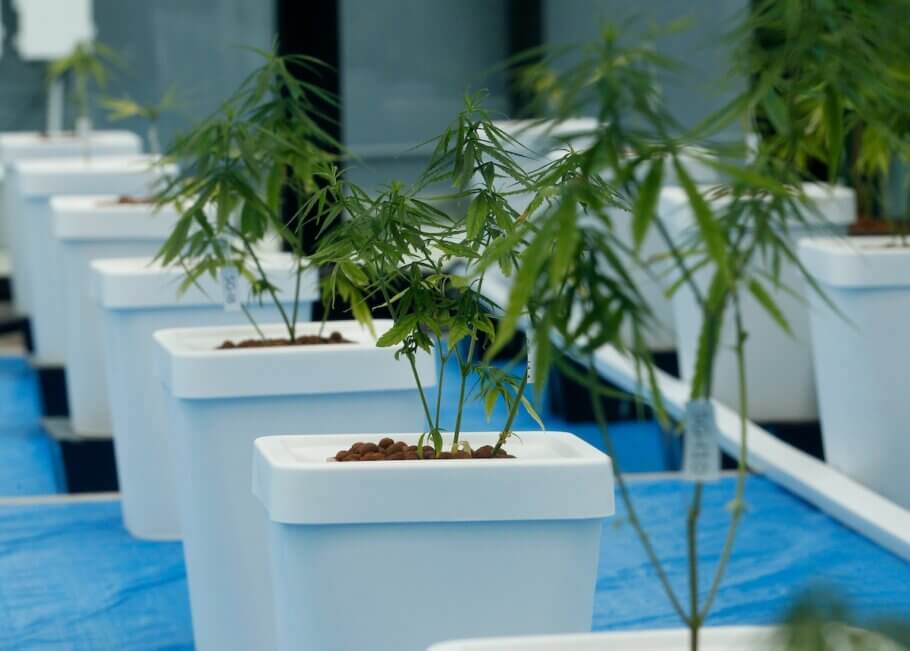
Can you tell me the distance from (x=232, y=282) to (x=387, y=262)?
0.67 m

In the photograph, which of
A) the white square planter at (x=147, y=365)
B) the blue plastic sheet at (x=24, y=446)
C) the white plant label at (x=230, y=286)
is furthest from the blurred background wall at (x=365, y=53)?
the white plant label at (x=230, y=286)

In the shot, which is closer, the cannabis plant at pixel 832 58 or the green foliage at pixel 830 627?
the green foliage at pixel 830 627

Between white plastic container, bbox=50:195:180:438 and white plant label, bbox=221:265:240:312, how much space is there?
3.50ft

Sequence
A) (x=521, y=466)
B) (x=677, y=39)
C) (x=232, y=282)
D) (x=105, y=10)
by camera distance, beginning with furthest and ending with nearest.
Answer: (x=105, y=10) → (x=677, y=39) → (x=232, y=282) → (x=521, y=466)

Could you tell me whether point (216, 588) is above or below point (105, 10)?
below

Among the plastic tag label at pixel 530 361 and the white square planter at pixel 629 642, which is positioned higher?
the plastic tag label at pixel 530 361

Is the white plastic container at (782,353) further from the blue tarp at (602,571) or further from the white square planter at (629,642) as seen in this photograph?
the white square planter at (629,642)

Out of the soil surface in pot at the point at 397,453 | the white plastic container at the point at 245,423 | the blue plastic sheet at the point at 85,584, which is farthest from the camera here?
the blue plastic sheet at the point at 85,584

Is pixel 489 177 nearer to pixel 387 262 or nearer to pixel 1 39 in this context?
pixel 387 262

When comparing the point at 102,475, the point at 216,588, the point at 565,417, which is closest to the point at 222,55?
the point at 565,417

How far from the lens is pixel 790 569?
2.75 m

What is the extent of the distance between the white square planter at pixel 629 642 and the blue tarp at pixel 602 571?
0.97 meters

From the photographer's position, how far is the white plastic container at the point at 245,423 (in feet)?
7.49

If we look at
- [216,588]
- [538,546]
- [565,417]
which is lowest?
[565,417]
